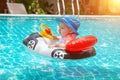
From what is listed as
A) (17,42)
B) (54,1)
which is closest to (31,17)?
(54,1)

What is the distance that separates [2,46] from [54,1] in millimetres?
10198

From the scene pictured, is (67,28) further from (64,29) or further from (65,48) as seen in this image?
(65,48)

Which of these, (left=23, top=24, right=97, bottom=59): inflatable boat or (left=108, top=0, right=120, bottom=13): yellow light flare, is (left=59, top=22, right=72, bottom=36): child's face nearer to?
(left=23, top=24, right=97, bottom=59): inflatable boat

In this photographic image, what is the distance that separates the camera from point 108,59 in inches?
301

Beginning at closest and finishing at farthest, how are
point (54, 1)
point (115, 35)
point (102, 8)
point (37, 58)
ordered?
point (37, 58) < point (115, 35) < point (54, 1) < point (102, 8)

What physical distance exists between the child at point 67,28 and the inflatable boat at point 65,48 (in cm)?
16

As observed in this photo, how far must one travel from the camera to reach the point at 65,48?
5965mm

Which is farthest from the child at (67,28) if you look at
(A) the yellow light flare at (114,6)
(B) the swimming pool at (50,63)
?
(A) the yellow light flare at (114,6)

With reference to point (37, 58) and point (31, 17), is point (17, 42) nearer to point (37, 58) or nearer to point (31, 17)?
point (37, 58)

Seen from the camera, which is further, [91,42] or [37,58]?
[37,58]

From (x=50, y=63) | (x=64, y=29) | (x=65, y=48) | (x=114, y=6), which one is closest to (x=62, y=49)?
(x=65, y=48)

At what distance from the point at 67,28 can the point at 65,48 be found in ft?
1.42

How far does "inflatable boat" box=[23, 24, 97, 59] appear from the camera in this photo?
5828mm

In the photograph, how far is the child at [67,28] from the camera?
5952 mm
